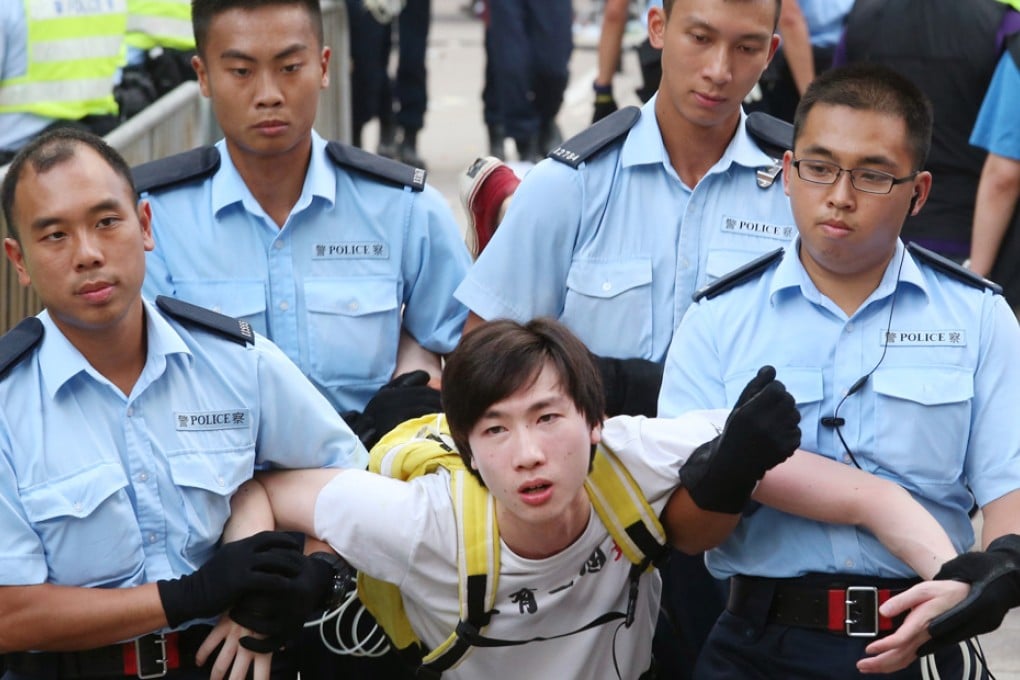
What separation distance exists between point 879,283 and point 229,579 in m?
1.48

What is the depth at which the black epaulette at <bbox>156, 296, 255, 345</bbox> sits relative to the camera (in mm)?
3908

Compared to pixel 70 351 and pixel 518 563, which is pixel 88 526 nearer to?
pixel 70 351

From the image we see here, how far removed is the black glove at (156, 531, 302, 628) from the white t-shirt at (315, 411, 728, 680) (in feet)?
0.49

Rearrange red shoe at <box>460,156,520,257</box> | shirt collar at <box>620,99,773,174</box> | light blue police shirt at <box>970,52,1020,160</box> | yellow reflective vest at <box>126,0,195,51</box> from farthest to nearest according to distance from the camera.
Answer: yellow reflective vest at <box>126,0,195,51</box> → light blue police shirt at <box>970,52,1020,160</box> → red shoe at <box>460,156,520,257</box> → shirt collar at <box>620,99,773,174</box>

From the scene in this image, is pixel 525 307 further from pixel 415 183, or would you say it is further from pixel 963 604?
pixel 963 604

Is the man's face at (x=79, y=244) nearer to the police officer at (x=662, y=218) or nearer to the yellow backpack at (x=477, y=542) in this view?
the yellow backpack at (x=477, y=542)

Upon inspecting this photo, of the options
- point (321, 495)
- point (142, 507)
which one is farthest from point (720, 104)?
point (142, 507)

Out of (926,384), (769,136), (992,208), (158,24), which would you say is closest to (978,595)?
(926,384)

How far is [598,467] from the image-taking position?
146 inches

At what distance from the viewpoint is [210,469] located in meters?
3.80

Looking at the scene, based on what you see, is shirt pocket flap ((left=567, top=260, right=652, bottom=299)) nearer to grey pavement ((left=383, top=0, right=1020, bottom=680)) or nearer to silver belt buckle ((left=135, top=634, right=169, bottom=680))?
silver belt buckle ((left=135, top=634, right=169, bottom=680))

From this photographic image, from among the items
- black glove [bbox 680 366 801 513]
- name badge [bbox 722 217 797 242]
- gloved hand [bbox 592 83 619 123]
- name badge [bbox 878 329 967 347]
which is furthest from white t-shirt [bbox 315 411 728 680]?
gloved hand [bbox 592 83 619 123]

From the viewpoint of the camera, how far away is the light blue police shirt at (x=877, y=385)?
3703 millimetres

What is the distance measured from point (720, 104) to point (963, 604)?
1.55 m
